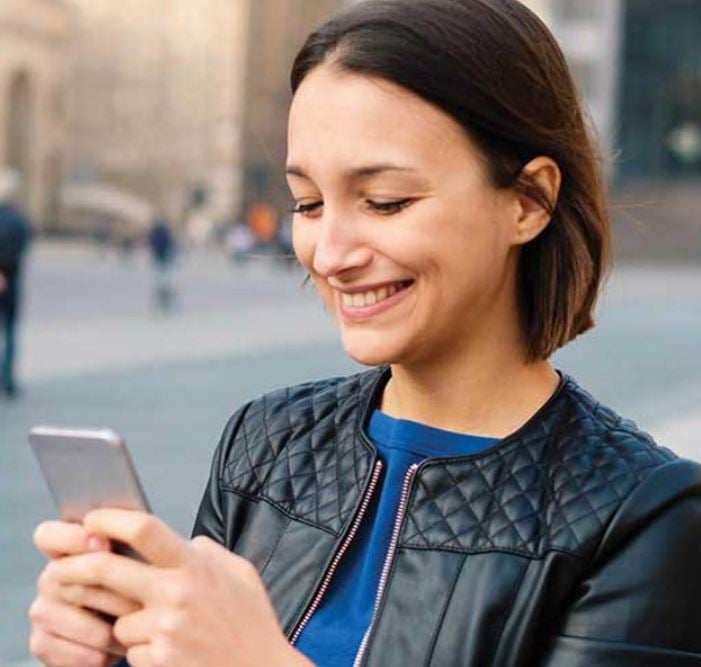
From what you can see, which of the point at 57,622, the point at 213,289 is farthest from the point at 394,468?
the point at 213,289

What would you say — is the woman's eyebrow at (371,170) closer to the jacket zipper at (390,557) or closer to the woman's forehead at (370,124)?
the woman's forehead at (370,124)

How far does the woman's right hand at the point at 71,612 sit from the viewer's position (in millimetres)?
1651

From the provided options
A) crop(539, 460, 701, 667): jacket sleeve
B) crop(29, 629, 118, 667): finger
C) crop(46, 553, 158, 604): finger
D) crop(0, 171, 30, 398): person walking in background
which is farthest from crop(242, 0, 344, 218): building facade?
crop(46, 553, 158, 604): finger

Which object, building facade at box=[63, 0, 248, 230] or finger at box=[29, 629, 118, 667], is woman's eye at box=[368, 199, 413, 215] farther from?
building facade at box=[63, 0, 248, 230]

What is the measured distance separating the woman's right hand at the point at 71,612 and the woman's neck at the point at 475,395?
1.67 ft

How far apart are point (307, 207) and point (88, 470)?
526 millimetres

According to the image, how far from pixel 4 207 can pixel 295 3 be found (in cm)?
6870

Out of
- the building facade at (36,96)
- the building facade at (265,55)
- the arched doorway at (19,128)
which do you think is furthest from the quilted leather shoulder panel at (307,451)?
the building facade at (265,55)

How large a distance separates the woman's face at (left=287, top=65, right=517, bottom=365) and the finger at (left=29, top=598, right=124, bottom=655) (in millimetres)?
442

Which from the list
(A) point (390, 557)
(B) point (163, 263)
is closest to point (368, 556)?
(A) point (390, 557)

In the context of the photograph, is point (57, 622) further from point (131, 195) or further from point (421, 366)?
point (131, 195)

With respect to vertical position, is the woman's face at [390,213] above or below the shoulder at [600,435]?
above

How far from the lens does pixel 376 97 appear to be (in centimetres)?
197

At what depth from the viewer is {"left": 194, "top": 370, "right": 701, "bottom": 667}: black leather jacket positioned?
188cm
